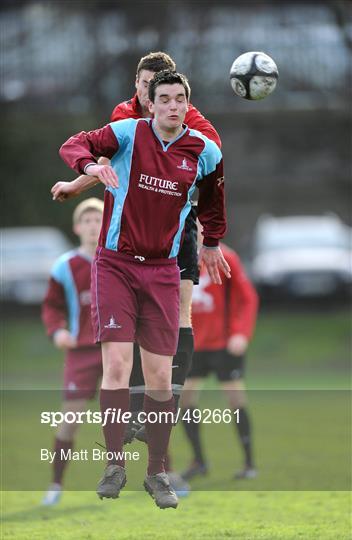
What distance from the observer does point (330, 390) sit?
15.6 m

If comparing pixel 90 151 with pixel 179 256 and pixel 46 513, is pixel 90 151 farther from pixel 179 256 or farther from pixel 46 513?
pixel 46 513

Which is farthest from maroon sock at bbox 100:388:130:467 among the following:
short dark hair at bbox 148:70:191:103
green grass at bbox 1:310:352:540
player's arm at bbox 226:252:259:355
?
A: player's arm at bbox 226:252:259:355

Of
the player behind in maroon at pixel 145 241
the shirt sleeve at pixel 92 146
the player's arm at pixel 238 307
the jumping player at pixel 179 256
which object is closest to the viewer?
the shirt sleeve at pixel 92 146

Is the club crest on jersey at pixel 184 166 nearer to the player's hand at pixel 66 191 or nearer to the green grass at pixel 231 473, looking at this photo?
the player's hand at pixel 66 191

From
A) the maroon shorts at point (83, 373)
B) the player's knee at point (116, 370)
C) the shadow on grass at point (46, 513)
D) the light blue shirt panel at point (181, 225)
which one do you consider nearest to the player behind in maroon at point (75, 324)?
the maroon shorts at point (83, 373)

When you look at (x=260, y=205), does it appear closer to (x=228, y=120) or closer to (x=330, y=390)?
(x=228, y=120)

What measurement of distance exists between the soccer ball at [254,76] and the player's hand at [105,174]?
1.19 metres

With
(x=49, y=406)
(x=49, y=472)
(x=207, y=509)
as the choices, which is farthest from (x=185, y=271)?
(x=49, y=406)

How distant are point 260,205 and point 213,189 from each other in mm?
21853

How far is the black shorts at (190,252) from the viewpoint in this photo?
22.7 feet

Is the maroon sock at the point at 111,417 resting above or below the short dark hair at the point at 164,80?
below

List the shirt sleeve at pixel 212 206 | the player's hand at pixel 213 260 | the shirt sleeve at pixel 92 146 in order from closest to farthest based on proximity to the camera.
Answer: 1. the shirt sleeve at pixel 92 146
2. the shirt sleeve at pixel 212 206
3. the player's hand at pixel 213 260

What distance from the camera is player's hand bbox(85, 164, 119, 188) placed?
19.2 ft

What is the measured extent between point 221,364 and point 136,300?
3.84 m
